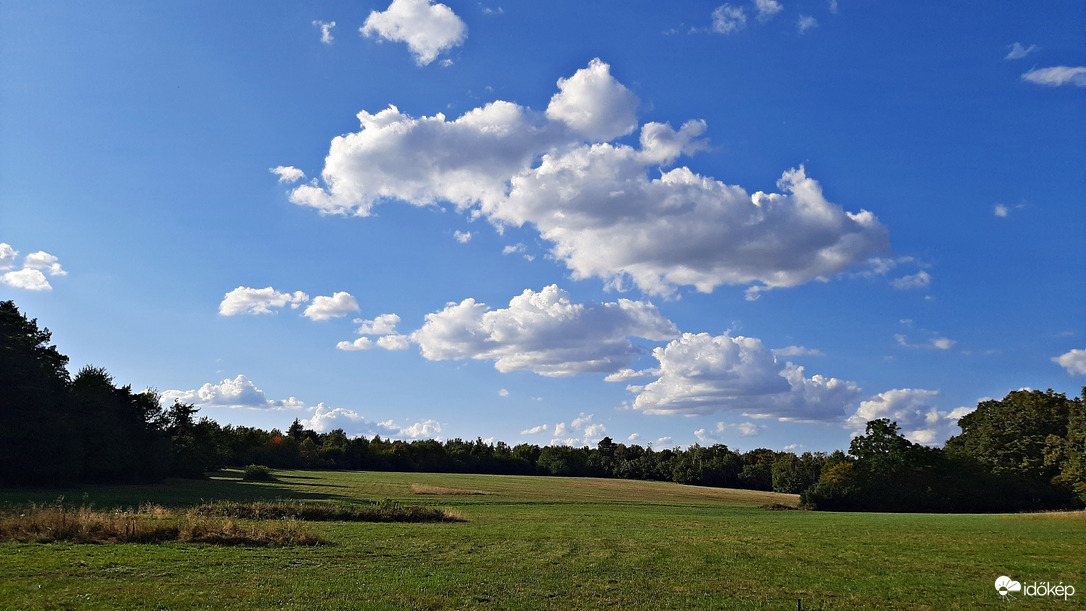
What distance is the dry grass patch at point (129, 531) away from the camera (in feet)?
83.4

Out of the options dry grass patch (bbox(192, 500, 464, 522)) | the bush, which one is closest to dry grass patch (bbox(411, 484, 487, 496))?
the bush

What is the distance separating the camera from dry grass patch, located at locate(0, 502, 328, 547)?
25.4 m

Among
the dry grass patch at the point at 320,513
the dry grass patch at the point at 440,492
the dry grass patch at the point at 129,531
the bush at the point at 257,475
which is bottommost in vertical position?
the bush at the point at 257,475

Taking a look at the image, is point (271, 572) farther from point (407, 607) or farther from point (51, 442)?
point (51, 442)

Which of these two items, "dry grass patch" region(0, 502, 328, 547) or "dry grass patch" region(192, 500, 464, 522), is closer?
"dry grass patch" region(0, 502, 328, 547)

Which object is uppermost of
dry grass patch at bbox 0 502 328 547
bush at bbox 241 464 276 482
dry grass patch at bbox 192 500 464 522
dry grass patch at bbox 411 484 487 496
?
dry grass patch at bbox 0 502 328 547

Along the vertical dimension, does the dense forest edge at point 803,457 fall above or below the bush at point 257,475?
above

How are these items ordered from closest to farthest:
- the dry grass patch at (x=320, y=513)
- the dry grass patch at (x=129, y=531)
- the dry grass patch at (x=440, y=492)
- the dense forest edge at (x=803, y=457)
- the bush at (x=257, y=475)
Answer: the dry grass patch at (x=129, y=531)
the dry grass patch at (x=320, y=513)
the dense forest edge at (x=803, y=457)
the dry grass patch at (x=440, y=492)
the bush at (x=257, y=475)

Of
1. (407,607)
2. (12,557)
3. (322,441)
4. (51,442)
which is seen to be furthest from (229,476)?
(407,607)

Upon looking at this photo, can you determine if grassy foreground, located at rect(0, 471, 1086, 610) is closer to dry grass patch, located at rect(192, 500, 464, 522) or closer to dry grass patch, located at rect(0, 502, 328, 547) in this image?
dry grass patch, located at rect(0, 502, 328, 547)

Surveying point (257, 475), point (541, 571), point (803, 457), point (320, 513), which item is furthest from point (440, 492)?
point (803, 457)

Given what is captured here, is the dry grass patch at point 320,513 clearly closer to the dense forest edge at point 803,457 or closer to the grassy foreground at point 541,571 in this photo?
the grassy foreground at point 541,571

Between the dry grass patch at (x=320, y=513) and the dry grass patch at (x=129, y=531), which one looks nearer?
the dry grass patch at (x=129, y=531)

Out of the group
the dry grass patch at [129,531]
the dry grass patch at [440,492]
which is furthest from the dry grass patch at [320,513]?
the dry grass patch at [440,492]
